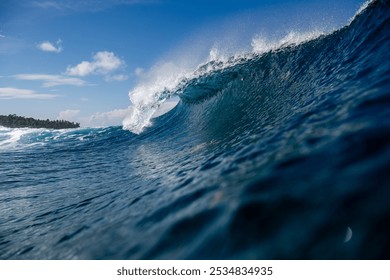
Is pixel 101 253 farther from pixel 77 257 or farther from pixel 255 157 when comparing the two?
pixel 255 157

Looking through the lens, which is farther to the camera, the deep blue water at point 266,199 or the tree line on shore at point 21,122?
the tree line on shore at point 21,122

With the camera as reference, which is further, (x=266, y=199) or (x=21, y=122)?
(x=21, y=122)

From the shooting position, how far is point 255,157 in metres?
2.96

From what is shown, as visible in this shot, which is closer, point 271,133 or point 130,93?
point 271,133

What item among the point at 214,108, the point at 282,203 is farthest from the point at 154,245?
the point at 214,108

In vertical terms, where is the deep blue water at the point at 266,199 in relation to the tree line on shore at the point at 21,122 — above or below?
below

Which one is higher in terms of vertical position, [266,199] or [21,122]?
[21,122]

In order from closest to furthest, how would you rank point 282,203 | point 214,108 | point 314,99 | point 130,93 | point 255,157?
point 282,203 → point 255,157 → point 314,99 → point 214,108 → point 130,93

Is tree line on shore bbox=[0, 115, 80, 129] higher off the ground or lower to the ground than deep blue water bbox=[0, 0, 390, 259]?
higher

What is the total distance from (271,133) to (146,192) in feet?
5.61

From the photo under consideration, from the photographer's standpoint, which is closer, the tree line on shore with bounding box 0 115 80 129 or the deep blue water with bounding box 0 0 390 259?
the deep blue water with bounding box 0 0 390 259

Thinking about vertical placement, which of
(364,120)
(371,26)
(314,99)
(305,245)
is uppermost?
(371,26)

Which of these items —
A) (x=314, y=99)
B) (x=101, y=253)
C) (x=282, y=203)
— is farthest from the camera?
(x=314, y=99)

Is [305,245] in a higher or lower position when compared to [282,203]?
lower
